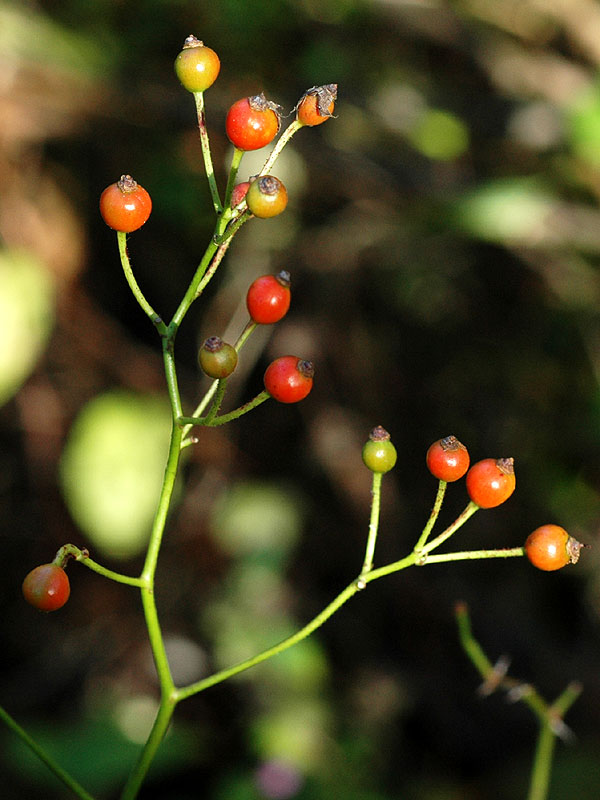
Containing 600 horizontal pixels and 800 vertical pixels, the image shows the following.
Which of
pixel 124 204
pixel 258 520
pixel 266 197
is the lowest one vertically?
pixel 258 520

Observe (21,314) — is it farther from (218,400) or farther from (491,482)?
(491,482)

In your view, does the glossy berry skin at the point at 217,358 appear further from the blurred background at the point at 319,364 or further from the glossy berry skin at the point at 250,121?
the blurred background at the point at 319,364

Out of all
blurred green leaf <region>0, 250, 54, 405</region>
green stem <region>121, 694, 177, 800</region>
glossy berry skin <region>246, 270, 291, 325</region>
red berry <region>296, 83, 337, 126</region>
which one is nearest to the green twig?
green stem <region>121, 694, 177, 800</region>

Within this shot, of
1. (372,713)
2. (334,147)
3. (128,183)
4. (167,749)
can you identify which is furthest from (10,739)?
(334,147)

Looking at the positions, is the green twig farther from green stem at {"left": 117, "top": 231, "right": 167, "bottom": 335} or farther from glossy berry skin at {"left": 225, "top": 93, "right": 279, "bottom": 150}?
glossy berry skin at {"left": 225, "top": 93, "right": 279, "bottom": 150}

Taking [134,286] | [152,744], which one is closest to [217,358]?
[134,286]

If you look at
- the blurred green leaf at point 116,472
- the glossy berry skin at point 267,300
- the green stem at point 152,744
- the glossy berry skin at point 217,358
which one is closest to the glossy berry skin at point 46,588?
the green stem at point 152,744
